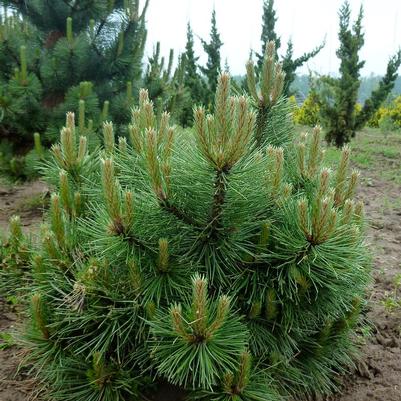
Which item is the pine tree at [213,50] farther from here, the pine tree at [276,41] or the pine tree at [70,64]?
the pine tree at [70,64]

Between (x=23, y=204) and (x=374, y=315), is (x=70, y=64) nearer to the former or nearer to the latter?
(x=23, y=204)

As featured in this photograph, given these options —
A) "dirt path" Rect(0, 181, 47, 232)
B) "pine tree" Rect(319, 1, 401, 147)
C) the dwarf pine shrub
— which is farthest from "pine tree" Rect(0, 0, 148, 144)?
"pine tree" Rect(319, 1, 401, 147)

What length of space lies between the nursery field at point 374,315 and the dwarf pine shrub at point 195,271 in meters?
0.32

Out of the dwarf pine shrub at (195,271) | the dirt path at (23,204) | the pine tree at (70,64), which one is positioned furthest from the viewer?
the dirt path at (23,204)

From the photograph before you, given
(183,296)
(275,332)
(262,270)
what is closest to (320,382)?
(275,332)

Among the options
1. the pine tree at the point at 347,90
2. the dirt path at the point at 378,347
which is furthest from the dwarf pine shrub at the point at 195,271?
the pine tree at the point at 347,90

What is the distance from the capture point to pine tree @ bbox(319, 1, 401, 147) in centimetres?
920

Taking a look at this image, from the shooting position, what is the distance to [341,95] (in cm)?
967

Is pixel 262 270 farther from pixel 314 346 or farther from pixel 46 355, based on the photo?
pixel 46 355

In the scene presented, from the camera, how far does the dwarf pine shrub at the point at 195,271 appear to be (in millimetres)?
1576

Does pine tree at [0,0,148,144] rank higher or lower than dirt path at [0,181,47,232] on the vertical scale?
higher

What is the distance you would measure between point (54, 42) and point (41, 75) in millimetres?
585

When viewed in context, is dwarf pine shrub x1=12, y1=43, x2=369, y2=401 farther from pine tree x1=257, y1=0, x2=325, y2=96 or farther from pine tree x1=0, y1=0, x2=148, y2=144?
pine tree x1=257, y1=0, x2=325, y2=96

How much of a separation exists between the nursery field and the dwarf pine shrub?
316 mm
